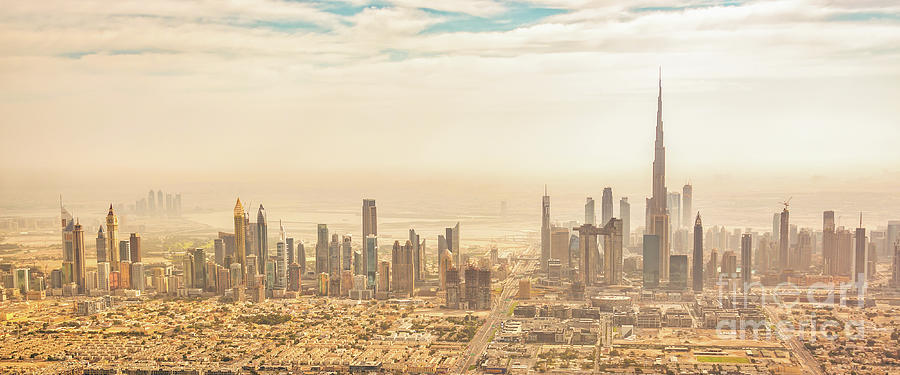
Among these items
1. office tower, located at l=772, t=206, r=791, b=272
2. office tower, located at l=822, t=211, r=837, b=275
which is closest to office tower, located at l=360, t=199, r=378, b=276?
office tower, located at l=772, t=206, r=791, b=272

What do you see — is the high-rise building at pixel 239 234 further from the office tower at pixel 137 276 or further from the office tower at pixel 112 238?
the office tower at pixel 112 238

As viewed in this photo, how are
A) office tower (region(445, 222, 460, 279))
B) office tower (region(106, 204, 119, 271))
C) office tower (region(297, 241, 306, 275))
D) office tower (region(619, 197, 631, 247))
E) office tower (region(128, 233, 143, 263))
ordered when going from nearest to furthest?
office tower (region(106, 204, 119, 271)) → office tower (region(128, 233, 143, 263)) → office tower (region(445, 222, 460, 279)) → office tower (region(297, 241, 306, 275)) → office tower (region(619, 197, 631, 247))

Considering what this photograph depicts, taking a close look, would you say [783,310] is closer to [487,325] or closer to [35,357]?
[487,325]

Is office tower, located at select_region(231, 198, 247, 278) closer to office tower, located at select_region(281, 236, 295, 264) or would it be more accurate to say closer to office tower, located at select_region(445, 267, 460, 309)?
office tower, located at select_region(281, 236, 295, 264)

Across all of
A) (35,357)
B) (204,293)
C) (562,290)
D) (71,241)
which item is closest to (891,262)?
(562,290)

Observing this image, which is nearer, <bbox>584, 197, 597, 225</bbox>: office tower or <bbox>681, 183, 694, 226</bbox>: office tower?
<bbox>681, 183, 694, 226</bbox>: office tower

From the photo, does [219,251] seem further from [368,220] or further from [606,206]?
[606,206]
